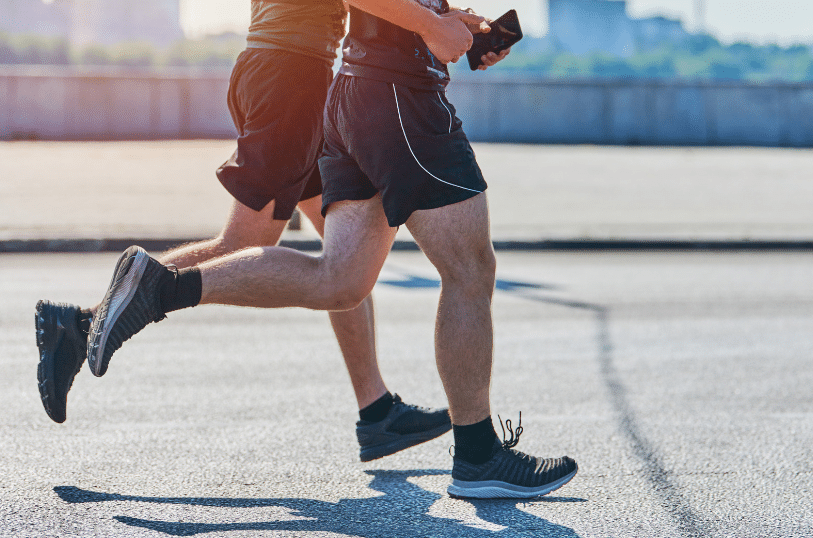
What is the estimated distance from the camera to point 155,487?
3.23 m

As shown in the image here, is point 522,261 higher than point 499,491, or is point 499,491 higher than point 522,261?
point 499,491

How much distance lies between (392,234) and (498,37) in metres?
0.70

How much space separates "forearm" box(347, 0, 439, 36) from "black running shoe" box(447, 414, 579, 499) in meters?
1.25

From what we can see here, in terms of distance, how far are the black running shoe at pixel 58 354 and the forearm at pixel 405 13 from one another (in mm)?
1327

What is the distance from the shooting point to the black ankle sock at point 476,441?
124 inches

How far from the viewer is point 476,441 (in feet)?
10.3

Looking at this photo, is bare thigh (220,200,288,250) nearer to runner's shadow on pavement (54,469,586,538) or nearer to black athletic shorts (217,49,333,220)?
black athletic shorts (217,49,333,220)

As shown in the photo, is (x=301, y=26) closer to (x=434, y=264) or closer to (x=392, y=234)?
(x=392, y=234)

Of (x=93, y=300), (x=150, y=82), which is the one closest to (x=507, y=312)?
(x=93, y=300)

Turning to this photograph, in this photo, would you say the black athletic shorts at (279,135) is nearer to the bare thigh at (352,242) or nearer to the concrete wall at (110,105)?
the bare thigh at (352,242)

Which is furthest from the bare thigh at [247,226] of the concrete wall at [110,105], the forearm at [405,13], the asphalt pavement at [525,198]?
the concrete wall at [110,105]

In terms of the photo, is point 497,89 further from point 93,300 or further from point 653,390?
point 653,390

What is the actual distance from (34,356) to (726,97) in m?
25.1

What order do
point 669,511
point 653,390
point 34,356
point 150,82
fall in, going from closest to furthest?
point 669,511 → point 653,390 → point 34,356 → point 150,82
